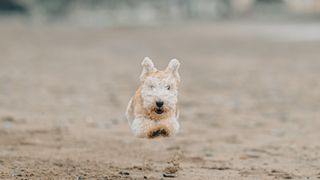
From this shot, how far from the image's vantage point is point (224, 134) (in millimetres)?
9062

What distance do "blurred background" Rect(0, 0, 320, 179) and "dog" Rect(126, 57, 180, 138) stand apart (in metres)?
0.71

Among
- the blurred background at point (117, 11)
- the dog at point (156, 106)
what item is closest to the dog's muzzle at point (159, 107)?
the dog at point (156, 106)

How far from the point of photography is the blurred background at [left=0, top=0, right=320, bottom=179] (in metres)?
6.85

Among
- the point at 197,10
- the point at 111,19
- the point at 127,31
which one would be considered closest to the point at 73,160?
the point at 127,31

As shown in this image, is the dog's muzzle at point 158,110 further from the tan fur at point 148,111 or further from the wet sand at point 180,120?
the wet sand at point 180,120

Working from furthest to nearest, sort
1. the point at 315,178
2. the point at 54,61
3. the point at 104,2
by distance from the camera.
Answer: the point at 104,2
the point at 54,61
the point at 315,178

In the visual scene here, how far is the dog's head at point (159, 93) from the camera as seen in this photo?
5.56 meters

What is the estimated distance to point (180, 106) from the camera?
11.7m

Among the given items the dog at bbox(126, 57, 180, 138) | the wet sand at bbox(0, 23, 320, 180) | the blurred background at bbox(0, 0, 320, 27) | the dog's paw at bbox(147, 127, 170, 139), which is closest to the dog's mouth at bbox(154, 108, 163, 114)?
the dog at bbox(126, 57, 180, 138)

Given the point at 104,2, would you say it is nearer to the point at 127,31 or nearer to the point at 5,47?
the point at 127,31

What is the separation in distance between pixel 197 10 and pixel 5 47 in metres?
37.4

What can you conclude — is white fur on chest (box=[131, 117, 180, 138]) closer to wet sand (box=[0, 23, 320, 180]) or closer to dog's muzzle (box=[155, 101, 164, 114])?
dog's muzzle (box=[155, 101, 164, 114])

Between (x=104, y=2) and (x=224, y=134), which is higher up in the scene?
(x=104, y=2)

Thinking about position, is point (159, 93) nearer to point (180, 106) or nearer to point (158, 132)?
point (158, 132)
